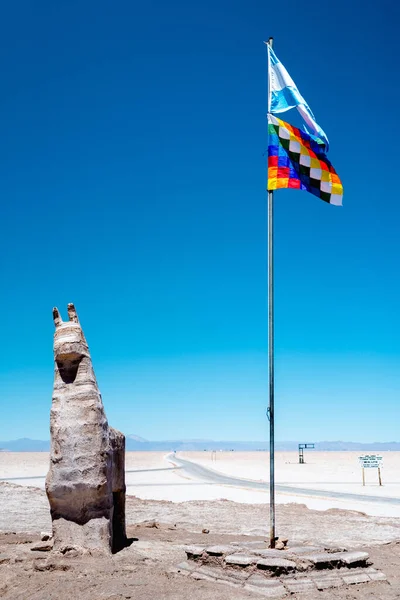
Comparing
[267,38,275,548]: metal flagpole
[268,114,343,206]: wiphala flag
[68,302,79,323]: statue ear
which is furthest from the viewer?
[68,302,79,323]: statue ear

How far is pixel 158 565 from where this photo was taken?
34.0ft

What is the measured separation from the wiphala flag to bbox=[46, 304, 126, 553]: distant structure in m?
5.09

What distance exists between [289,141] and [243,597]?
8.00 meters

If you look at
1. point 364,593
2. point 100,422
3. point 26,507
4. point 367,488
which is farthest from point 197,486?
point 364,593

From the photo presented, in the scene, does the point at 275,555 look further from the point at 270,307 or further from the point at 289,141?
the point at 289,141

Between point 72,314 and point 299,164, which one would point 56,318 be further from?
point 299,164

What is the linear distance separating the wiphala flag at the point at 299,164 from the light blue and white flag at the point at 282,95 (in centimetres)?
20

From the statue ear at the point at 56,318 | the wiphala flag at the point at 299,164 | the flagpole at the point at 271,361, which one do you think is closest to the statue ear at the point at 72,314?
the statue ear at the point at 56,318

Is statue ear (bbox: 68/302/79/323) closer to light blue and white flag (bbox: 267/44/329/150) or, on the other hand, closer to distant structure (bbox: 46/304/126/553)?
distant structure (bbox: 46/304/126/553)

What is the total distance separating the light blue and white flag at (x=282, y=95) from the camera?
12117 mm

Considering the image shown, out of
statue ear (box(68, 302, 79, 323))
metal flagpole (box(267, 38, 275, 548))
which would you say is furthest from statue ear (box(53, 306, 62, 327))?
metal flagpole (box(267, 38, 275, 548))

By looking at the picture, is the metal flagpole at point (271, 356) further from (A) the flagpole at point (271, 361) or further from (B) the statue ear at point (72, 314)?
(B) the statue ear at point (72, 314)

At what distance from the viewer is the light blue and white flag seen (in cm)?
1212

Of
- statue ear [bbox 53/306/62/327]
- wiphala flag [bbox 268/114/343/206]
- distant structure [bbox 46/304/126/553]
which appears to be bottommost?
distant structure [bbox 46/304/126/553]
